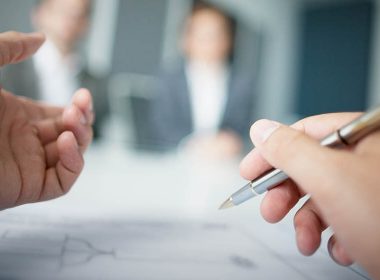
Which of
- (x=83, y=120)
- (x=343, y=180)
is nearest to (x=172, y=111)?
(x=83, y=120)

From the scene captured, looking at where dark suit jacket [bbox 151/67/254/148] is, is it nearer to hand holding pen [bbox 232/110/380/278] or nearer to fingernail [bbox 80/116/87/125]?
fingernail [bbox 80/116/87/125]

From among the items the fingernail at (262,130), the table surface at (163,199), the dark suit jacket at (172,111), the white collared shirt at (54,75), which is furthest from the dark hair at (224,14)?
the fingernail at (262,130)

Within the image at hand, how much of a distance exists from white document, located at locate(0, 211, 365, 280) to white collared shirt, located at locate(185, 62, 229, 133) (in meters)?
1.39

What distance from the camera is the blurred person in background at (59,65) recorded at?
1488 mm

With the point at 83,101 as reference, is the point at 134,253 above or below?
below

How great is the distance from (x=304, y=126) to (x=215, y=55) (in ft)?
5.58

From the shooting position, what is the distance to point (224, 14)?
6.98 feet

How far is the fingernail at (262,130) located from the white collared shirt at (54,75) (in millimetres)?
1308

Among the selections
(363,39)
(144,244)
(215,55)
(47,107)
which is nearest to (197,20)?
(215,55)

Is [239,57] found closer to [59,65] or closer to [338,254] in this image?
[59,65]

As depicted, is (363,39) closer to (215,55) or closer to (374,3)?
(374,3)

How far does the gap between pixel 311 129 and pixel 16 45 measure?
1.05ft

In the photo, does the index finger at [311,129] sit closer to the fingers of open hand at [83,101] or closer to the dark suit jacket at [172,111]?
the fingers of open hand at [83,101]

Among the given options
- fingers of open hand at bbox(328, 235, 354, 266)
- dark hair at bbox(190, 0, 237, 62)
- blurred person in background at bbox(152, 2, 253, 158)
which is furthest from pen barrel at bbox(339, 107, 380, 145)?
dark hair at bbox(190, 0, 237, 62)
